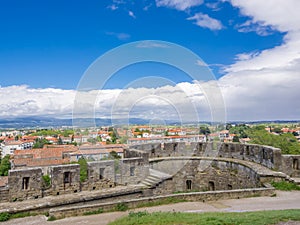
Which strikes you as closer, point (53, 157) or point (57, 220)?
point (57, 220)

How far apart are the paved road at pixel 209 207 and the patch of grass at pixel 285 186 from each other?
705 millimetres

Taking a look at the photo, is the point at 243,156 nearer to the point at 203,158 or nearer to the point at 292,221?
the point at 203,158

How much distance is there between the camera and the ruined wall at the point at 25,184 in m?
8.41

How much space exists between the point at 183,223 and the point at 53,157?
104 ft

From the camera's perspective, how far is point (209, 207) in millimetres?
7684

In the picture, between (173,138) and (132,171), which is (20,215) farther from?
(173,138)

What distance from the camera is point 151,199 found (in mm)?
8172

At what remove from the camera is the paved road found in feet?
22.4

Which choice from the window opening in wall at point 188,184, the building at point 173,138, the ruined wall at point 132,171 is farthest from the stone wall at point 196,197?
the building at point 173,138

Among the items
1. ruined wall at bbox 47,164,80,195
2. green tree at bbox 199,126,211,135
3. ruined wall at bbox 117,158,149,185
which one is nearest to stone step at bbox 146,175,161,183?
ruined wall at bbox 117,158,149,185

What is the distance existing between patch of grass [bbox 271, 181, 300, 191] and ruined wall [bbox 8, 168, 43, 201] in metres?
8.12

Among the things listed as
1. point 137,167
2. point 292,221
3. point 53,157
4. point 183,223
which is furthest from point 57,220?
point 53,157

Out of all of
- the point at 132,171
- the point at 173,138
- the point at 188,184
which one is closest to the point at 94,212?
the point at 132,171

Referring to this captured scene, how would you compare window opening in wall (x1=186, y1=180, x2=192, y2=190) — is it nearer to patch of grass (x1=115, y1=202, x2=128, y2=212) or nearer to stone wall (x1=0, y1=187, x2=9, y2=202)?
patch of grass (x1=115, y1=202, x2=128, y2=212)
